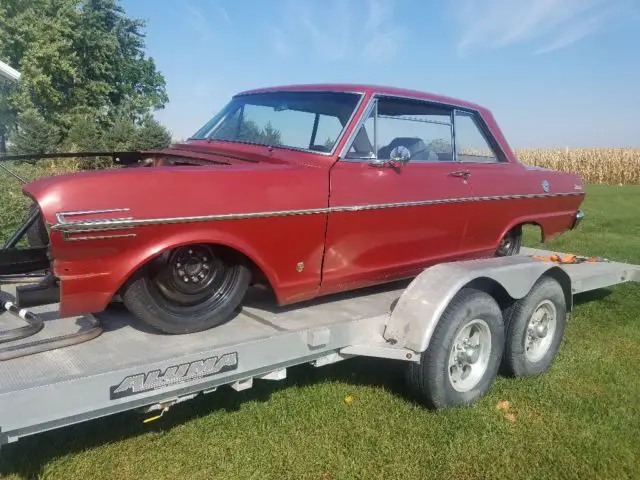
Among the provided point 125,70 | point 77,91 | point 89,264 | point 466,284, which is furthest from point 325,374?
point 125,70

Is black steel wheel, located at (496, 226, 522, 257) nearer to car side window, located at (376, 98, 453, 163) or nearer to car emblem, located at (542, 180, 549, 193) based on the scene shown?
car emblem, located at (542, 180, 549, 193)

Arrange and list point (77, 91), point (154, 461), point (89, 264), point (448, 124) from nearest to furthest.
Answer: point (89, 264) < point (154, 461) < point (448, 124) < point (77, 91)

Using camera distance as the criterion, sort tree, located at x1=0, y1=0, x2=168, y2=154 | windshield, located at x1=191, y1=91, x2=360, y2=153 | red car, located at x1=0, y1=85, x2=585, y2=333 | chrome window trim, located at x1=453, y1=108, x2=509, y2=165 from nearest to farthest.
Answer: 1. red car, located at x1=0, y1=85, x2=585, y2=333
2. windshield, located at x1=191, y1=91, x2=360, y2=153
3. chrome window trim, located at x1=453, y1=108, x2=509, y2=165
4. tree, located at x1=0, y1=0, x2=168, y2=154

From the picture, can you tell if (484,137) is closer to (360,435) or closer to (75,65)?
(360,435)

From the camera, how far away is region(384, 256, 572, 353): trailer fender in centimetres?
330

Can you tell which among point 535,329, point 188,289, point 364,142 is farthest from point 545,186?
point 188,289

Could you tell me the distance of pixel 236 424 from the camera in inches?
133

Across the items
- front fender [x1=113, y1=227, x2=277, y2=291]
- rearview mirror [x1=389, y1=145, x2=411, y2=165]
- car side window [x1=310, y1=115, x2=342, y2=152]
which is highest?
car side window [x1=310, y1=115, x2=342, y2=152]

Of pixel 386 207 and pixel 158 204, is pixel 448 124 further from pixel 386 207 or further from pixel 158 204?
pixel 158 204

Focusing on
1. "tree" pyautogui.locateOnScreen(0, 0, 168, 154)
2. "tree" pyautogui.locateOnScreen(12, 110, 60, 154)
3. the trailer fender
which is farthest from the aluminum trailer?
"tree" pyautogui.locateOnScreen(0, 0, 168, 154)

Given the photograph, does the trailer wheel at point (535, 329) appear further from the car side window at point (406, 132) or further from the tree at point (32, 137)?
the tree at point (32, 137)

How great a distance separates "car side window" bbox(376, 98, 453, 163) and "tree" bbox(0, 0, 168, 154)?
2114cm

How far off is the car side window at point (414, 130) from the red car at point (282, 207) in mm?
12

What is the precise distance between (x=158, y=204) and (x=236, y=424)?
54.4 inches
